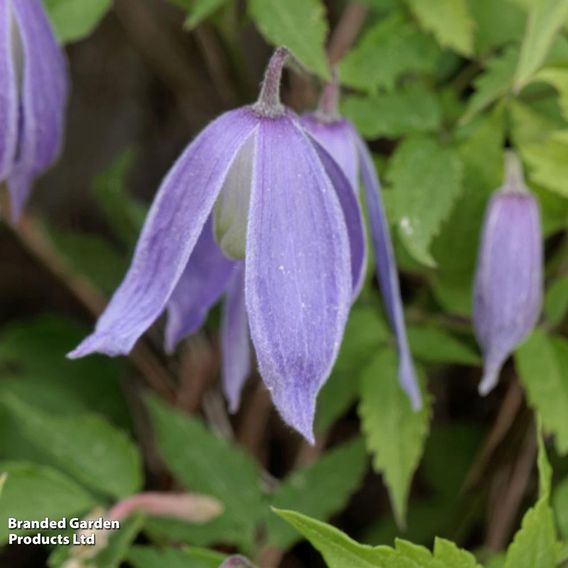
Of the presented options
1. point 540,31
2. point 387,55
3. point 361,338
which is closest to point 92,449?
point 361,338

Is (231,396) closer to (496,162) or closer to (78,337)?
(496,162)

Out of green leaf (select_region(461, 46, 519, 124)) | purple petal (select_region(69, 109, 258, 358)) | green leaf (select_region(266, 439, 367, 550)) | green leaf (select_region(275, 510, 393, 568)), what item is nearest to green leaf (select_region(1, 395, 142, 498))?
green leaf (select_region(266, 439, 367, 550))

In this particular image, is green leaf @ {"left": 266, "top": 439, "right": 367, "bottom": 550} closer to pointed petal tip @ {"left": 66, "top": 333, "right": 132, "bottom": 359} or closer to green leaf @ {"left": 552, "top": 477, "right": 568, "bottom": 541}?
green leaf @ {"left": 552, "top": 477, "right": 568, "bottom": 541}

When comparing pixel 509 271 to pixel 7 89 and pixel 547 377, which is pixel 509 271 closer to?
pixel 547 377

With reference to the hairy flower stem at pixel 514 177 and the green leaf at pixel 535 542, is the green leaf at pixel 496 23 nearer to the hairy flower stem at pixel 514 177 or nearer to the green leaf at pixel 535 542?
the hairy flower stem at pixel 514 177

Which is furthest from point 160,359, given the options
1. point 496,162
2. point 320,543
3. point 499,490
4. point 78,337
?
point 320,543

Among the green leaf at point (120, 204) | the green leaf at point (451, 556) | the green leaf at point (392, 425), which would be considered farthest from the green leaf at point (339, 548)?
the green leaf at point (120, 204)
